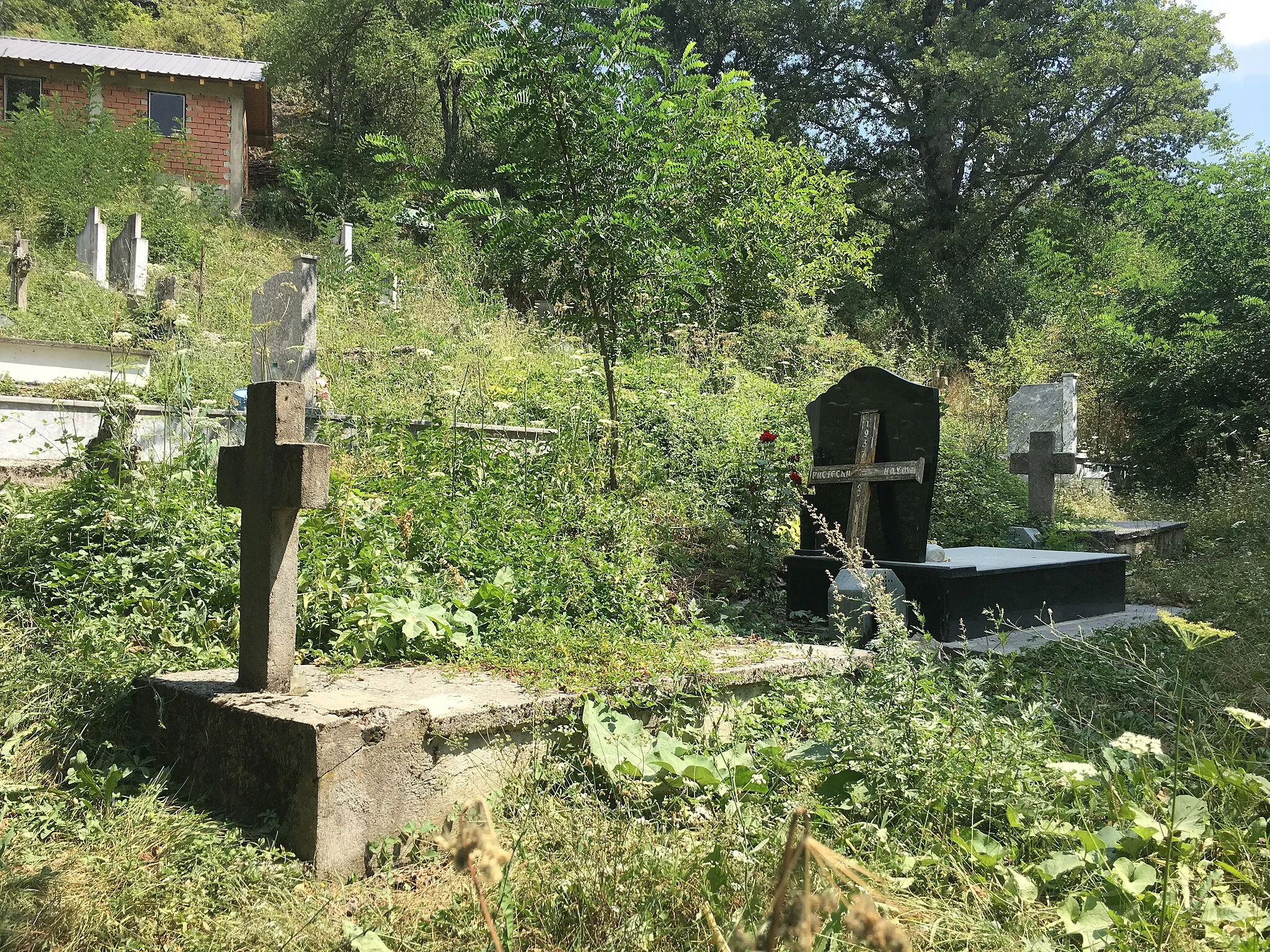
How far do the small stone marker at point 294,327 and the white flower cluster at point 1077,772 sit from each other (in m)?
7.10

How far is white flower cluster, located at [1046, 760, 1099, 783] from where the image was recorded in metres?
Answer: 2.58

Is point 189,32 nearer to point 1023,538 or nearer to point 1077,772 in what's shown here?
point 1023,538

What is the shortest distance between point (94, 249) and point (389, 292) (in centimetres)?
479

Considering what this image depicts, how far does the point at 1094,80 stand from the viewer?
2189 centimetres

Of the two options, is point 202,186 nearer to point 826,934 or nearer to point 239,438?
point 239,438

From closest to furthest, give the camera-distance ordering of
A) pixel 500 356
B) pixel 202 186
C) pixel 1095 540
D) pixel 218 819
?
pixel 218 819 → pixel 1095 540 → pixel 500 356 → pixel 202 186

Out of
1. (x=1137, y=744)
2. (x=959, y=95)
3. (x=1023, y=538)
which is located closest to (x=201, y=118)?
(x=959, y=95)

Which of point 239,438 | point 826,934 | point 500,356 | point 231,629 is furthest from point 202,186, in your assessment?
point 826,934

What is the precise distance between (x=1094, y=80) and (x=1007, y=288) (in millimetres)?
5154

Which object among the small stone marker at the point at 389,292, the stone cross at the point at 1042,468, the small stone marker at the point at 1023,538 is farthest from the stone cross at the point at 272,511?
the small stone marker at the point at 389,292

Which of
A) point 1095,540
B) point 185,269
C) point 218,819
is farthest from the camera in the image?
point 185,269

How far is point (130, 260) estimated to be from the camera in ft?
43.1

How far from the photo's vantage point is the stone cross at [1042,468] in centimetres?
1021

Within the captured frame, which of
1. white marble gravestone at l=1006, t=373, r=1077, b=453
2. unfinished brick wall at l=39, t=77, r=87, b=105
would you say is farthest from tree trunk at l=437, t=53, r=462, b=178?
white marble gravestone at l=1006, t=373, r=1077, b=453
